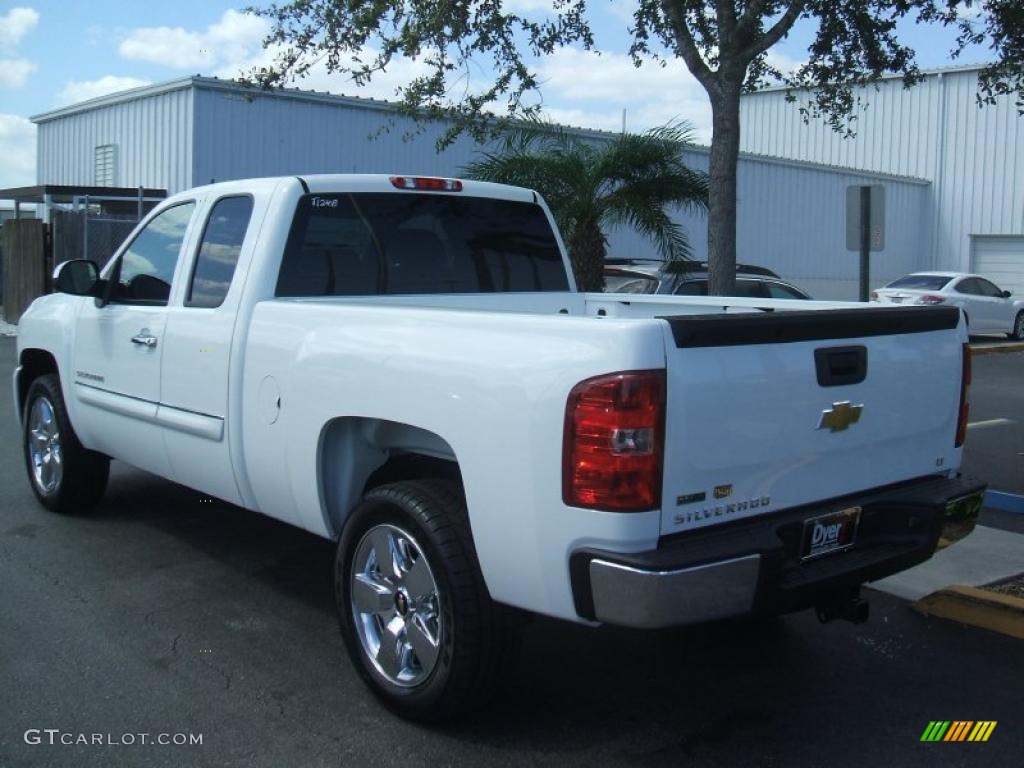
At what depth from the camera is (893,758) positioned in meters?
3.85

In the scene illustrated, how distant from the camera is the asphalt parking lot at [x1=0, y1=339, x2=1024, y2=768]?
3.84m

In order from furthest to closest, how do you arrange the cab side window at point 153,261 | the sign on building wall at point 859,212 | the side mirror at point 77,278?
the sign on building wall at point 859,212 → the side mirror at point 77,278 → the cab side window at point 153,261

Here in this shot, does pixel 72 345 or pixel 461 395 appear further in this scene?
pixel 72 345

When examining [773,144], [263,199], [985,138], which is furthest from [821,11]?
[773,144]

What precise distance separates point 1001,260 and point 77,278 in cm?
3267

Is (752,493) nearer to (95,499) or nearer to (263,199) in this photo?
(263,199)

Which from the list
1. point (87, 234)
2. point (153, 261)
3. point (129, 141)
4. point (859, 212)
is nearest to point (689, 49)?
point (859, 212)

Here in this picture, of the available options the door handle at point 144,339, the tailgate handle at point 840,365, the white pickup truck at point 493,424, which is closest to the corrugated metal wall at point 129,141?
the door handle at point 144,339

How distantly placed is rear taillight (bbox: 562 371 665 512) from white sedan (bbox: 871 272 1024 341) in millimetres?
19757

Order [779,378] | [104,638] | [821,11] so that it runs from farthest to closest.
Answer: [821,11]
[104,638]
[779,378]

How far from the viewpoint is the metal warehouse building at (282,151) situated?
18391 mm

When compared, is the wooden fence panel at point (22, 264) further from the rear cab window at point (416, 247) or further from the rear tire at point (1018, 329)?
the rear tire at point (1018, 329)

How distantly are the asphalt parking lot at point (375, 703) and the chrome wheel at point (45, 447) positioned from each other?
0.72 metres

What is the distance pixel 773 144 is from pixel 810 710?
3523 centimetres
